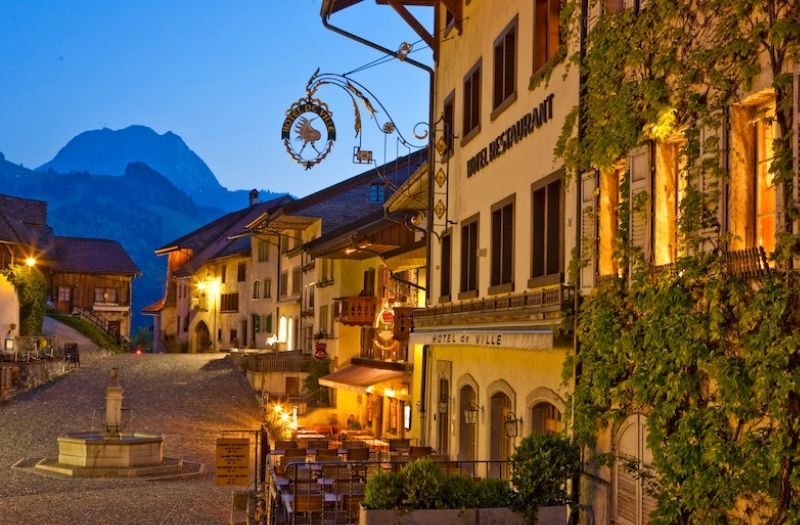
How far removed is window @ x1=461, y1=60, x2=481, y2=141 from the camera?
20.5 m

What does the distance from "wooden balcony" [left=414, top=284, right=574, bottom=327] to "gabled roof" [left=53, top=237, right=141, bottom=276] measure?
59000mm

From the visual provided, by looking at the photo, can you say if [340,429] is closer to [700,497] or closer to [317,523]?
[317,523]

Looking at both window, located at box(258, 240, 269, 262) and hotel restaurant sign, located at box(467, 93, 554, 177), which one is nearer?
hotel restaurant sign, located at box(467, 93, 554, 177)

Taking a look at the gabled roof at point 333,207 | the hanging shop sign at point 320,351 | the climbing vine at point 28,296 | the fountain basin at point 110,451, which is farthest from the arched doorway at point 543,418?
the climbing vine at point 28,296

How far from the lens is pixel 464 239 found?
2133cm

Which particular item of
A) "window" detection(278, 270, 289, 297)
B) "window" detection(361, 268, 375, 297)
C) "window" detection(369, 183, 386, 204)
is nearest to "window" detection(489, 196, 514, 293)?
"window" detection(361, 268, 375, 297)

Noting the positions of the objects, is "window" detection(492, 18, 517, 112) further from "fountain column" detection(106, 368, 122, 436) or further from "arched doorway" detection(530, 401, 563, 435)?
"fountain column" detection(106, 368, 122, 436)

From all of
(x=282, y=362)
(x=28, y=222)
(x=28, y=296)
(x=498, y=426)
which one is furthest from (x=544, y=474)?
(x=28, y=222)

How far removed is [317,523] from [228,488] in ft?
38.5

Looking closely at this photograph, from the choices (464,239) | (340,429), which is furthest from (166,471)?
(464,239)

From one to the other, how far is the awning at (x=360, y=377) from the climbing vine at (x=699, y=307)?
663 inches

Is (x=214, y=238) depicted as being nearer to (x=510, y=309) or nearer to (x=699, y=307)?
(x=510, y=309)

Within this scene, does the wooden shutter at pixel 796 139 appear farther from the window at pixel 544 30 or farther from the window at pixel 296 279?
the window at pixel 296 279

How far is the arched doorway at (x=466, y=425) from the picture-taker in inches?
780
